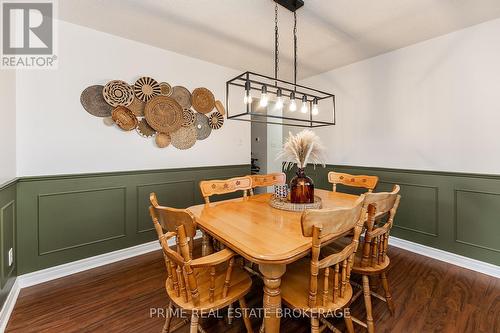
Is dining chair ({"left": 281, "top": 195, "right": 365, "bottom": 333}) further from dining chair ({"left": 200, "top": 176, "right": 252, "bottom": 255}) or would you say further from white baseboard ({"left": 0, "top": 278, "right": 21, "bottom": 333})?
white baseboard ({"left": 0, "top": 278, "right": 21, "bottom": 333})

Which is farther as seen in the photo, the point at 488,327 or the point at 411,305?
the point at 411,305

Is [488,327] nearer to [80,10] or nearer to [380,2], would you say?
[380,2]

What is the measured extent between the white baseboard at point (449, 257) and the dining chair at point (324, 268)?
1903mm

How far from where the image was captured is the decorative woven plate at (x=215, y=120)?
3.11m

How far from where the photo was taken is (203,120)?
10.00ft

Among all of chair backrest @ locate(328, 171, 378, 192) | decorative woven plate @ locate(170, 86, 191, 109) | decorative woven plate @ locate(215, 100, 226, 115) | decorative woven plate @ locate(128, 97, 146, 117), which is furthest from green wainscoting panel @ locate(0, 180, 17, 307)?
chair backrest @ locate(328, 171, 378, 192)

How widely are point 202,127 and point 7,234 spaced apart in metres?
2.08

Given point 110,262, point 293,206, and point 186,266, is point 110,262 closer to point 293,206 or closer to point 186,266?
point 186,266

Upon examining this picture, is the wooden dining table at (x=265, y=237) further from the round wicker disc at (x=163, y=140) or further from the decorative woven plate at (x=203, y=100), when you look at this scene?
the decorative woven plate at (x=203, y=100)

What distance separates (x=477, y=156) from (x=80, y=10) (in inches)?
156

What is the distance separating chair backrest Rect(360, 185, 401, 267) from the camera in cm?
136

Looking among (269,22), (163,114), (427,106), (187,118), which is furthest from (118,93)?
(427,106)

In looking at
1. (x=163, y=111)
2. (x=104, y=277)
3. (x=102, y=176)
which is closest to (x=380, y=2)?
(x=163, y=111)

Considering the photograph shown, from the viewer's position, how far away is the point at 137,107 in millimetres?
2492
